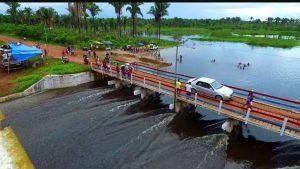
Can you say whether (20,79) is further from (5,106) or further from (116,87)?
(116,87)

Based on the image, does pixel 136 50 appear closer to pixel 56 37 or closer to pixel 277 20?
pixel 56 37

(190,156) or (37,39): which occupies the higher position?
(37,39)


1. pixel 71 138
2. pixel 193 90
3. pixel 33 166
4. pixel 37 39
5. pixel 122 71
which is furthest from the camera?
pixel 37 39

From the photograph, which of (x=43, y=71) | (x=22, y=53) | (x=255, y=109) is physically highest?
(x=22, y=53)

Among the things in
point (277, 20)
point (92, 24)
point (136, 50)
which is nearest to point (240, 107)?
point (136, 50)

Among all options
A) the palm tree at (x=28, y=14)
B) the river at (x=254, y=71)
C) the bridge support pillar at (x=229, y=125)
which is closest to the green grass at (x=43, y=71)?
the river at (x=254, y=71)

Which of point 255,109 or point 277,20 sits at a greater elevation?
point 277,20

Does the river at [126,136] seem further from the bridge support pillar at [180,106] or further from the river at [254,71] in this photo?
the river at [254,71]

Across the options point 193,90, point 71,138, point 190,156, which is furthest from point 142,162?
point 193,90
